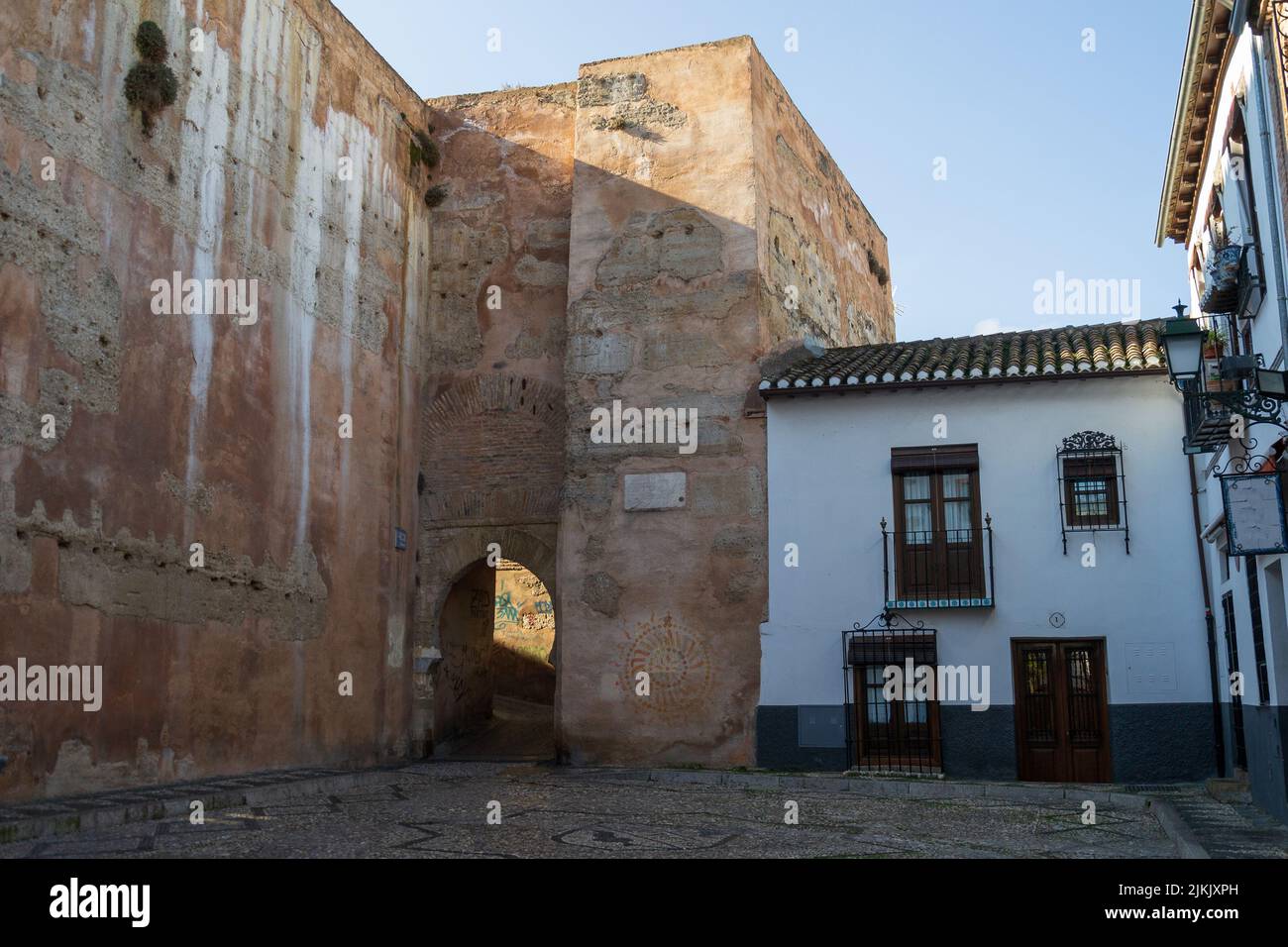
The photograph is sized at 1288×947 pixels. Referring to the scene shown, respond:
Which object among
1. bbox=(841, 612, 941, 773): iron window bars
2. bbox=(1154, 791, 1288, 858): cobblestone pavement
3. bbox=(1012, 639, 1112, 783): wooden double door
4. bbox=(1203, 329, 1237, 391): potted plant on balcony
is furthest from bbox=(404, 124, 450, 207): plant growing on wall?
bbox=(1154, 791, 1288, 858): cobblestone pavement

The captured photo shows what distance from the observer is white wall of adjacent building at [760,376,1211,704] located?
1187 centimetres

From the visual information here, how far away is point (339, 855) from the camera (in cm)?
652

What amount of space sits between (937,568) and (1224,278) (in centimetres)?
484

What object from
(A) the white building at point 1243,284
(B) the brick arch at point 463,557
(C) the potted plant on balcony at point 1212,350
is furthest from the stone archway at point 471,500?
(C) the potted plant on balcony at point 1212,350

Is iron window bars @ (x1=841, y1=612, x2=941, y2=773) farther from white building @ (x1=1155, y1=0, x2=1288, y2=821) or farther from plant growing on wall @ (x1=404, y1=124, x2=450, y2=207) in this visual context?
plant growing on wall @ (x1=404, y1=124, x2=450, y2=207)

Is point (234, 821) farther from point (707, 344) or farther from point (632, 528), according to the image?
point (707, 344)

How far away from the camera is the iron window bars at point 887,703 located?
1217 cm

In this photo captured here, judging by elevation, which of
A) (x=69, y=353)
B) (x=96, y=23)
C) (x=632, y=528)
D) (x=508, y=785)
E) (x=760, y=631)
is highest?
(x=96, y=23)

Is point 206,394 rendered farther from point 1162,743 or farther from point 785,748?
point 1162,743

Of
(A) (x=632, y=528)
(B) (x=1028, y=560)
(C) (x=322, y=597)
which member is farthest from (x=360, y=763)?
(B) (x=1028, y=560)

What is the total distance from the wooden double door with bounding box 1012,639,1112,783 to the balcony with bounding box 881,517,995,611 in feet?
2.32

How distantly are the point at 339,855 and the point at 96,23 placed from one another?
6.94m

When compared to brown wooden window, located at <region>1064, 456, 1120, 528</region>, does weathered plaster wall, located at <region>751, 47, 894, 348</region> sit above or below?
above

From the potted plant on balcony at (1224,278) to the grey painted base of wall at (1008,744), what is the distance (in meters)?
4.43
